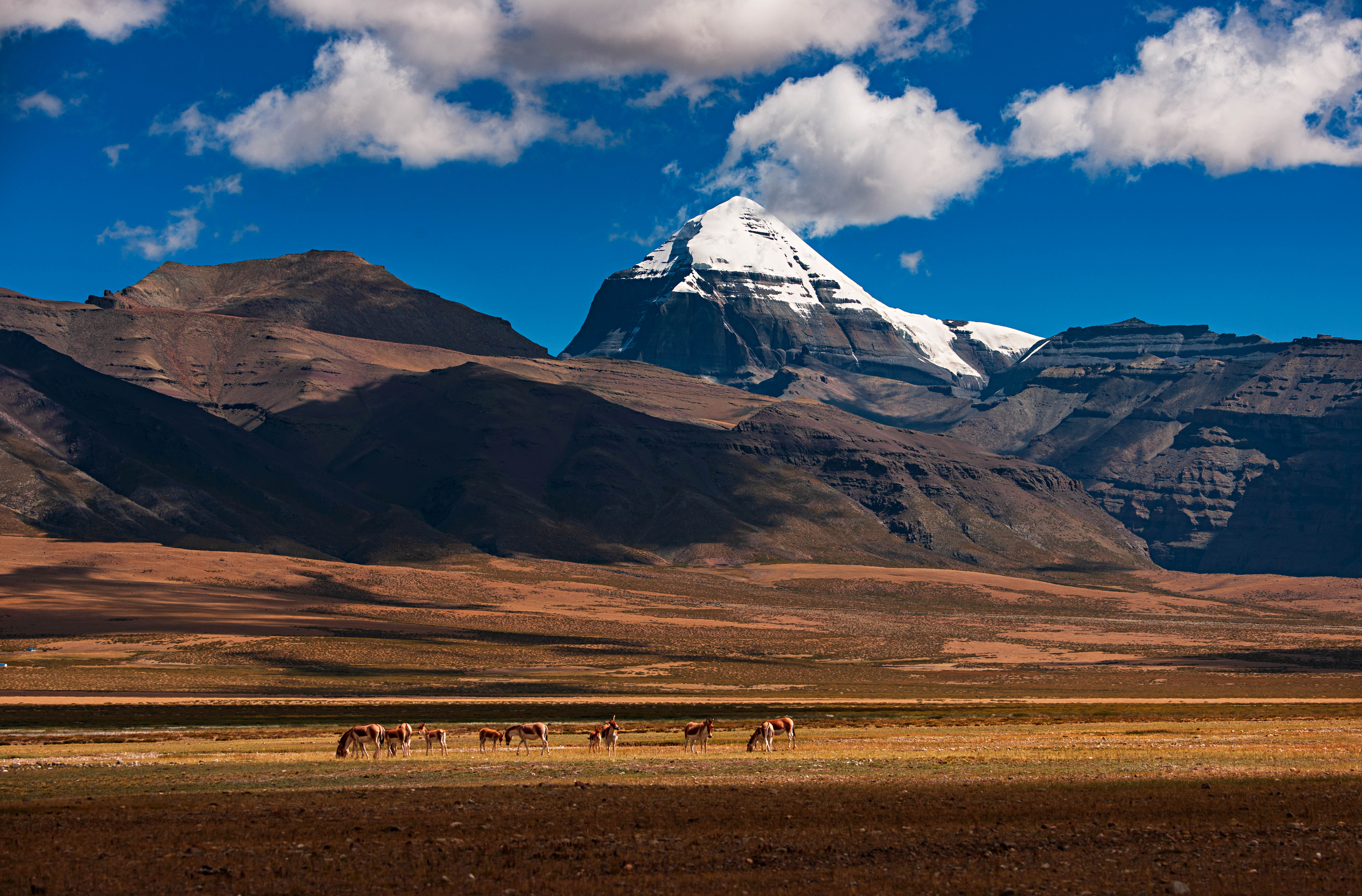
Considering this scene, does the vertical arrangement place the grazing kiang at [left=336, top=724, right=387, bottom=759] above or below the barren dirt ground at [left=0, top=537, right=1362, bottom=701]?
above

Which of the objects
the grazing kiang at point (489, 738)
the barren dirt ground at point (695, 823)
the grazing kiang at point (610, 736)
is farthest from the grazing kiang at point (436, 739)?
the grazing kiang at point (610, 736)

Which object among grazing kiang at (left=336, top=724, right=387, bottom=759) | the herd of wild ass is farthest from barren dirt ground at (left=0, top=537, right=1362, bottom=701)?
grazing kiang at (left=336, top=724, right=387, bottom=759)

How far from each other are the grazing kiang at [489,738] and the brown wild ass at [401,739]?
2.79 metres

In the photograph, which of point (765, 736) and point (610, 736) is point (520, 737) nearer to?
point (610, 736)

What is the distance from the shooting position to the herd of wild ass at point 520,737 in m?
45.0

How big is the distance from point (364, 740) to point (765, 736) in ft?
48.5

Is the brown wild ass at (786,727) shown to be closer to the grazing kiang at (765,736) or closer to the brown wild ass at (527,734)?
the grazing kiang at (765,736)

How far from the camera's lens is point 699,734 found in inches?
1841

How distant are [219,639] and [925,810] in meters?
128

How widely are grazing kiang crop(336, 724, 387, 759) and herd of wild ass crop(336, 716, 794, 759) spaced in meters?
0.02

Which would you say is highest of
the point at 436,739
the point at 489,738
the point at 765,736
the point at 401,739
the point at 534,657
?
the point at 765,736

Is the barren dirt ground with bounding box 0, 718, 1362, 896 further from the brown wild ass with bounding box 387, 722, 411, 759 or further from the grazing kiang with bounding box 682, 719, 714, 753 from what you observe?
the brown wild ass with bounding box 387, 722, 411, 759

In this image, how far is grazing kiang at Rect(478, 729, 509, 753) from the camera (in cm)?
4734

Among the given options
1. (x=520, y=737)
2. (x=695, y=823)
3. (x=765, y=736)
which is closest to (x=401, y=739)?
(x=520, y=737)
